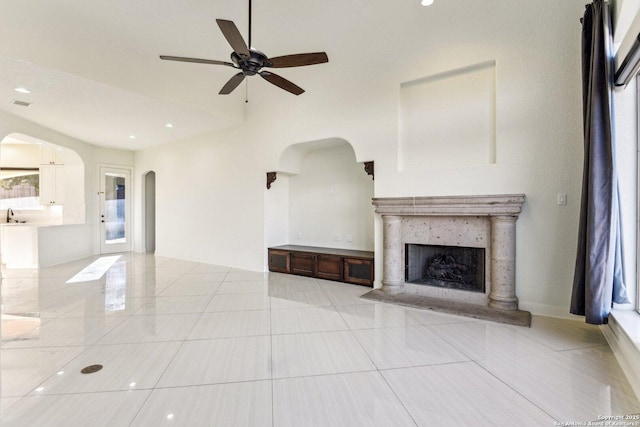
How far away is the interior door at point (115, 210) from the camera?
324 inches

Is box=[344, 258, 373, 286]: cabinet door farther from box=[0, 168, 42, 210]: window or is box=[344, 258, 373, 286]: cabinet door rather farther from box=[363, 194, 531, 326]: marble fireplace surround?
box=[0, 168, 42, 210]: window

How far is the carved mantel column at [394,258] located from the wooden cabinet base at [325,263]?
437 mm

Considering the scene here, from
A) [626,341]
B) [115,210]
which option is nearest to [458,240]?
[626,341]

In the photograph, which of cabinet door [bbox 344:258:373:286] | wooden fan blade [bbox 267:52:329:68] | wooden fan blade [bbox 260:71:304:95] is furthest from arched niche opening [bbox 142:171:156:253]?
wooden fan blade [bbox 267:52:329:68]

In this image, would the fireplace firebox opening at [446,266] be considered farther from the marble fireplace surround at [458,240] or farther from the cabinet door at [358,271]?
the cabinet door at [358,271]

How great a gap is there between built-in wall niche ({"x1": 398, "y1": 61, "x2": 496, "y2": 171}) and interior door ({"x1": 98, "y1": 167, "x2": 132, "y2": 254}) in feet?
26.8

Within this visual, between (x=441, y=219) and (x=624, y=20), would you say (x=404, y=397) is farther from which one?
(x=624, y=20)

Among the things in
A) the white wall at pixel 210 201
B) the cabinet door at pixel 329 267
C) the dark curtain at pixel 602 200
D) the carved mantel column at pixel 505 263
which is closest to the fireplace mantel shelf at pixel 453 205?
the carved mantel column at pixel 505 263

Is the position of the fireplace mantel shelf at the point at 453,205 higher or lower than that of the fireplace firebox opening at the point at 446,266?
higher

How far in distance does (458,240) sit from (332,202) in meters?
2.63

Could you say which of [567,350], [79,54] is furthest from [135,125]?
[567,350]

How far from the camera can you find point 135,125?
20.2 feet

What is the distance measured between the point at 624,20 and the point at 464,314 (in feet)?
10.5

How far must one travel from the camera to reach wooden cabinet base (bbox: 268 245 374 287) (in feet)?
16.3
